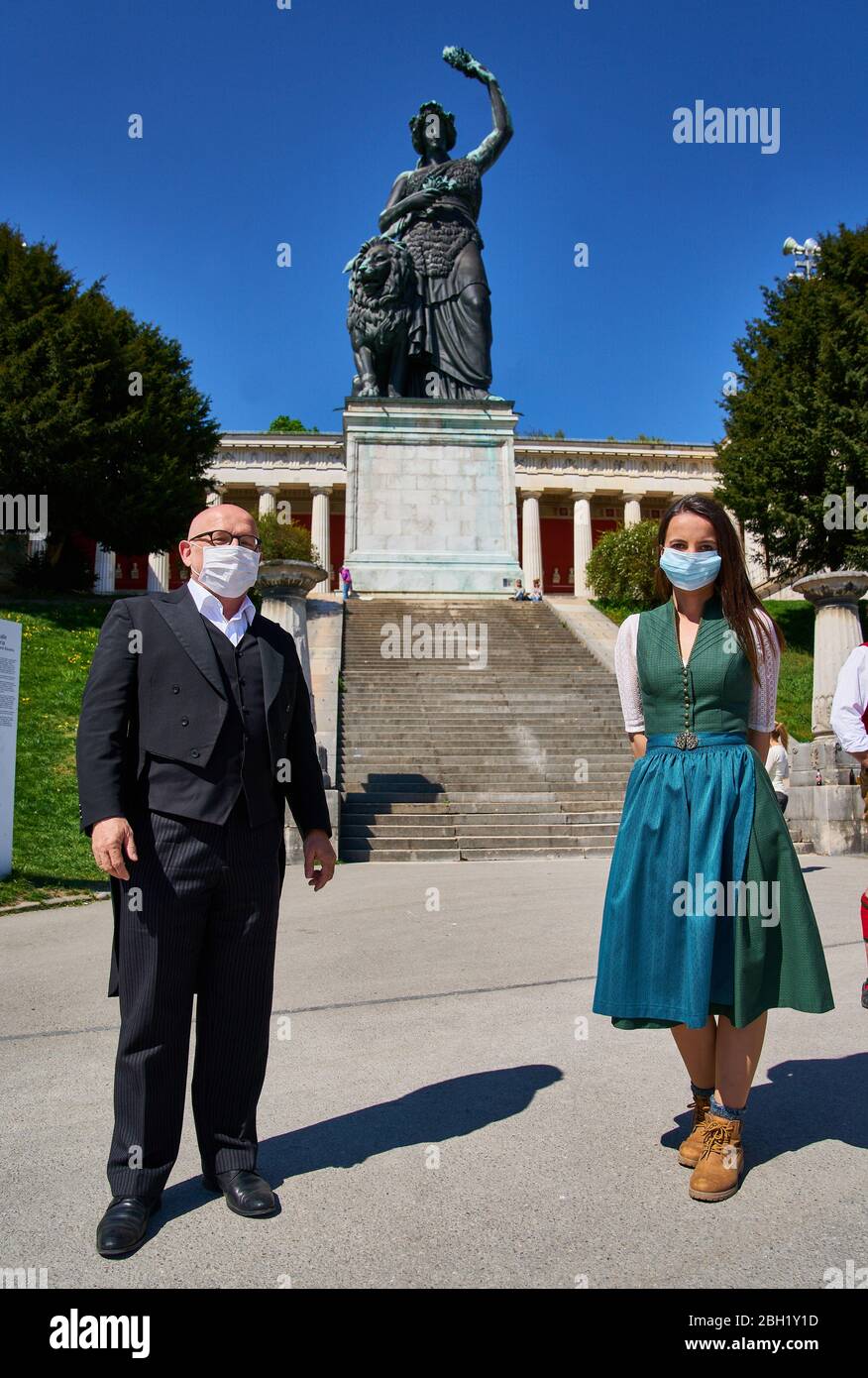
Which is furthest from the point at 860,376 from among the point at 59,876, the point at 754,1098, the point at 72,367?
the point at 754,1098

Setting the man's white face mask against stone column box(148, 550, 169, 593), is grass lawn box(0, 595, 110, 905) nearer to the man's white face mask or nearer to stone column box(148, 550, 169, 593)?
the man's white face mask

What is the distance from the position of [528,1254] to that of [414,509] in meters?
26.1

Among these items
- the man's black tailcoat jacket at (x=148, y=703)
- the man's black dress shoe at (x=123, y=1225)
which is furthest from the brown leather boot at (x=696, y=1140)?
the man's black tailcoat jacket at (x=148, y=703)

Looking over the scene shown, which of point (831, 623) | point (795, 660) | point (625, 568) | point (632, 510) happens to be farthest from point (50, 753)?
point (632, 510)

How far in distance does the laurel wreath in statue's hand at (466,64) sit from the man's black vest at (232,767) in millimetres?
31948

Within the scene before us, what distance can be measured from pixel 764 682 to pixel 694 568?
0.45m

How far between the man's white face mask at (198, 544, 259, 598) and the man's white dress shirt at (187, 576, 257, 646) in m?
0.03

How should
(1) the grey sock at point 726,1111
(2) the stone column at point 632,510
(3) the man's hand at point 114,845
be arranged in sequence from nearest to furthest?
(3) the man's hand at point 114,845 → (1) the grey sock at point 726,1111 → (2) the stone column at point 632,510

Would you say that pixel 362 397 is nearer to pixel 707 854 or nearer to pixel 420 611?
pixel 420 611

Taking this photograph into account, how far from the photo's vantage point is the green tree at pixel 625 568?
104 ft

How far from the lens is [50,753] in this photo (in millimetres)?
15719

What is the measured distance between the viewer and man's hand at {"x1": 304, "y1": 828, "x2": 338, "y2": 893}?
3.41 m

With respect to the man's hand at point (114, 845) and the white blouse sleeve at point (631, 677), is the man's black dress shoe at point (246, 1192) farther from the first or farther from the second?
the white blouse sleeve at point (631, 677)

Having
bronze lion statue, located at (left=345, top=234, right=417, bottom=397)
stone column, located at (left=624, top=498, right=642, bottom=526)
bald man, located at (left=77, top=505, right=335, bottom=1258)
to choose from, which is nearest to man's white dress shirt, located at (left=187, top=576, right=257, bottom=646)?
bald man, located at (left=77, top=505, right=335, bottom=1258)
